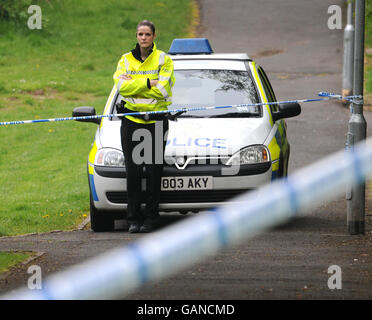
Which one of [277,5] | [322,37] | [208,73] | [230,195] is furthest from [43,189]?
[277,5]

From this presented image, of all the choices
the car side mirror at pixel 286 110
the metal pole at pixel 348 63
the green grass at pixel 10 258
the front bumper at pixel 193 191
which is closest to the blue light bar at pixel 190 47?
the car side mirror at pixel 286 110

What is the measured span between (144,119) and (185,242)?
153 centimetres

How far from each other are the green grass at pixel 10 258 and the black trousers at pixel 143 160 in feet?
5.25

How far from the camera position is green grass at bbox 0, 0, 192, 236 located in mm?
13203

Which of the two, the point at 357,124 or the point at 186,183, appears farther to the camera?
the point at 186,183

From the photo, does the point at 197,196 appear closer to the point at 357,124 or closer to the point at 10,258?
the point at 357,124

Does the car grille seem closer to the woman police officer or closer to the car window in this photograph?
the woman police officer

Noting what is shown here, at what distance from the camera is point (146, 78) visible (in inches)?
347

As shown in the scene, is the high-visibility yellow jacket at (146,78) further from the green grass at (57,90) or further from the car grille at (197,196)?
the green grass at (57,90)

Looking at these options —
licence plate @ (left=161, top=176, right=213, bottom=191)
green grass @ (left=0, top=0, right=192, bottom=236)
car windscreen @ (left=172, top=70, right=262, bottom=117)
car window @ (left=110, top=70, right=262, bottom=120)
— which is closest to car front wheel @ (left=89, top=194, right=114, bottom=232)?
licence plate @ (left=161, top=176, right=213, bottom=191)

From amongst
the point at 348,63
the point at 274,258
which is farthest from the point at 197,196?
the point at 348,63

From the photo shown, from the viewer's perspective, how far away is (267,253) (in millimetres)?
7477
